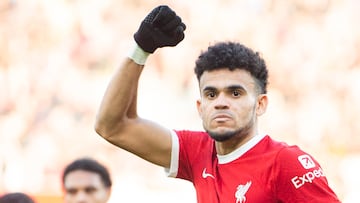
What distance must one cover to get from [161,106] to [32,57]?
1159 mm

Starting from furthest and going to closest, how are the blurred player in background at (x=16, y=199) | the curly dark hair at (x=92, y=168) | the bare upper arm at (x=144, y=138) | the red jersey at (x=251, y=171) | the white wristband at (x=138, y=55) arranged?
the curly dark hair at (x=92, y=168) < the blurred player in background at (x=16, y=199) < the bare upper arm at (x=144, y=138) < the white wristband at (x=138, y=55) < the red jersey at (x=251, y=171)

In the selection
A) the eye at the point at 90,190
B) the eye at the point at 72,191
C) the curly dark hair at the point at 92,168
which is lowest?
the eye at the point at 72,191

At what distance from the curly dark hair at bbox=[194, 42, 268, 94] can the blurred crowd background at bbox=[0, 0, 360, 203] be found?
161 inches

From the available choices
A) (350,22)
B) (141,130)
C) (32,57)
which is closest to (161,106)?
(32,57)

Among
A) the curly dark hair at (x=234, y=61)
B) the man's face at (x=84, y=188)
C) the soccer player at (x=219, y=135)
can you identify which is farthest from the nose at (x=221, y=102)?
the man's face at (x=84, y=188)

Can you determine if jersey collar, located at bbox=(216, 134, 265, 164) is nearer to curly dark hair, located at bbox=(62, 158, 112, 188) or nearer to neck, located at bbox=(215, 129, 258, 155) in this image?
neck, located at bbox=(215, 129, 258, 155)

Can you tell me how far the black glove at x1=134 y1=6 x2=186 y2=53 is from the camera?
2918 millimetres

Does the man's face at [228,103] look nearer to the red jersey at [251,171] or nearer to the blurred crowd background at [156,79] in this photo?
the red jersey at [251,171]

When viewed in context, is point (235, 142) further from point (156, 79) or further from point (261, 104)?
point (156, 79)

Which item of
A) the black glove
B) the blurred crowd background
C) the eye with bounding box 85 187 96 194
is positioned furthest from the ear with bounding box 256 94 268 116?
the blurred crowd background

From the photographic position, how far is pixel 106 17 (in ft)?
25.2

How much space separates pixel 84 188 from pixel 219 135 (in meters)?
1.02

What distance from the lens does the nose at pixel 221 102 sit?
2.88 meters

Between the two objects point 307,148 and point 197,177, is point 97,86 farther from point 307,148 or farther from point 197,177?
point 197,177
